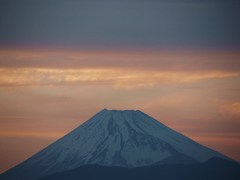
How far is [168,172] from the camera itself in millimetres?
160000

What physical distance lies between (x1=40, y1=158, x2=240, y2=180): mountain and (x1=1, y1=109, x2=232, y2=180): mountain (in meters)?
1.31

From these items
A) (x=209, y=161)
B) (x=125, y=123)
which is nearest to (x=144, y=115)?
(x=125, y=123)

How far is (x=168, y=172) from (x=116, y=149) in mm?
13531

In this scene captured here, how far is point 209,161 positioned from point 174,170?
805 centimetres

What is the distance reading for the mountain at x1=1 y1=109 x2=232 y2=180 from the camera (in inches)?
6152

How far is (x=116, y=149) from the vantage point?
15588cm

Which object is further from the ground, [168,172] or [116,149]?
[116,149]

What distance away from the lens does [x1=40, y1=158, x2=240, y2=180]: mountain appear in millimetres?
156250

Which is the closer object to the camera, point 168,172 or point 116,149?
point 116,149

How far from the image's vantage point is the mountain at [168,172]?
15625 centimetres

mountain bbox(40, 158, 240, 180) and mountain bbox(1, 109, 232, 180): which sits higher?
mountain bbox(1, 109, 232, 180)

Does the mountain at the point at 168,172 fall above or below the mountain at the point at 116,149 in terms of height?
below

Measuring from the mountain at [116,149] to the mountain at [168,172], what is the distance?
1.31 m

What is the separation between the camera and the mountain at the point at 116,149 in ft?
513
